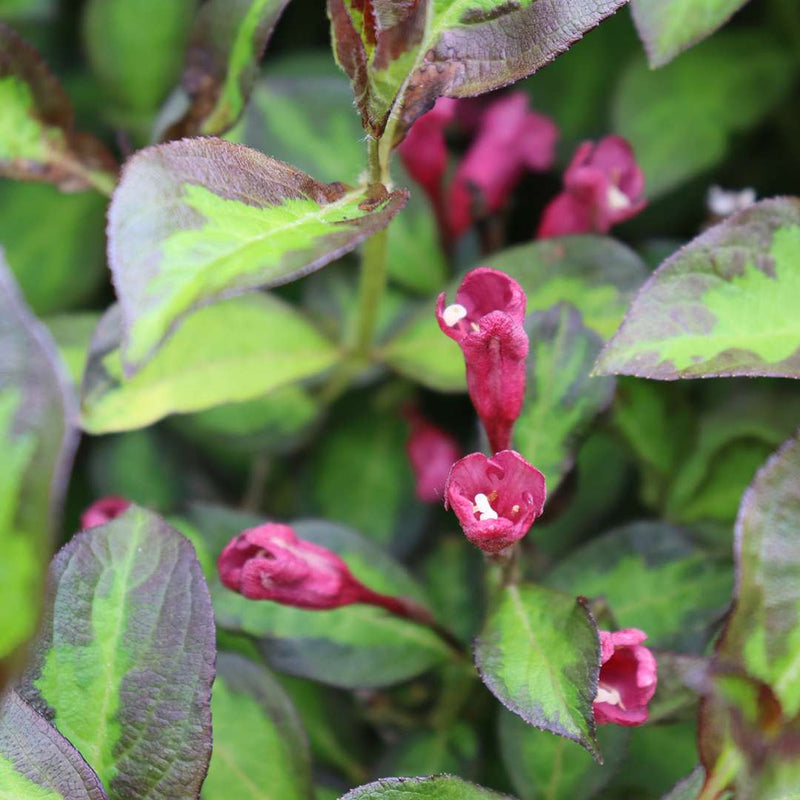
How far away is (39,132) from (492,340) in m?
0.42

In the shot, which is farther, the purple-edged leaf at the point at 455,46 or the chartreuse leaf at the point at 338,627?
the chartreuse leaf at the point at 338,627

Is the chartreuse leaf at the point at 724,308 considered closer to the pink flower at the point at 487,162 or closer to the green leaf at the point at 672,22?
the green leaf at the point at 672,22

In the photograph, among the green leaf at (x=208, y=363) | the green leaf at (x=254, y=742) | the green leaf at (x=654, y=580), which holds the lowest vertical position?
the green leaf at (x=254, y=742)

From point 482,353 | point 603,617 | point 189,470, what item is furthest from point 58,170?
point 603,617

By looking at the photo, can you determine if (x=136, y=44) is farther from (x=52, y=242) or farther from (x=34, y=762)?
(x=34, y=762)

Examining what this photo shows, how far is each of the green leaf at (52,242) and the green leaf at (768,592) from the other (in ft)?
2.25

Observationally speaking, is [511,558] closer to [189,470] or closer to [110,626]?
[110,626]

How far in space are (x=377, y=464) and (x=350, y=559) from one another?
0.19 meters

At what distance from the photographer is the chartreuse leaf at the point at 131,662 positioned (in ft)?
1.83

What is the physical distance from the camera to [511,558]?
0.63 metres

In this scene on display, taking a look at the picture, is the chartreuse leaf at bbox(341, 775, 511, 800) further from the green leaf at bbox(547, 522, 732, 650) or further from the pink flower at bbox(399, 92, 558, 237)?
the pink flower at bbox(399, 92, 558, 237)

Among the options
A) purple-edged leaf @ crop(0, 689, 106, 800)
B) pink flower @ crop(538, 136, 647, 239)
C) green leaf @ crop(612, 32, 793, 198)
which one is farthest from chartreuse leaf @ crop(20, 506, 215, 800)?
green leaf @ crop(612, 32, 793, 198)

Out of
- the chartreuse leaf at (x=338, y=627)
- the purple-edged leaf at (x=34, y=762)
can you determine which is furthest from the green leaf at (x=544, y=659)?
the purple-edged leaf at (x=34, y=762)

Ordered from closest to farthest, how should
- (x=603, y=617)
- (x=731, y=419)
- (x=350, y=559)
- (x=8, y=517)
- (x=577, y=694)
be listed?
(x=8, y=517) < (x=577, y=694) < (x=603, y=617) < (x=350, y=559) < (x=731, y=419)
